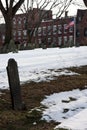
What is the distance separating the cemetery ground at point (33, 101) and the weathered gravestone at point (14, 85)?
0.16 metres

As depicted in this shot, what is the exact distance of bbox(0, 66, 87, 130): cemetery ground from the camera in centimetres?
670

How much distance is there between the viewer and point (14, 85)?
26.8 ft

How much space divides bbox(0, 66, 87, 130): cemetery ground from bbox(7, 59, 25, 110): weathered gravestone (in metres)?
0.16

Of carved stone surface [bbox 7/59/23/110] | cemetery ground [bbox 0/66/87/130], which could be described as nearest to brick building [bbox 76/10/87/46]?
cemetery ground [bbox 0/66/87/130]

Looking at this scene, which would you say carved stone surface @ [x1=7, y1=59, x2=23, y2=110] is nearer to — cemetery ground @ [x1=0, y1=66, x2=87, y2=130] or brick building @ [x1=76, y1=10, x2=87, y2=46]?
cemetery ground @ [x1=0, y1=66, x2=87, y2=130]

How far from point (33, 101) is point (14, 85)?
69 cm

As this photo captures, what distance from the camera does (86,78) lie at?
40.4ft

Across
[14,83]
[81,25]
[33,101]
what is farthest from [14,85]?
[81,25]

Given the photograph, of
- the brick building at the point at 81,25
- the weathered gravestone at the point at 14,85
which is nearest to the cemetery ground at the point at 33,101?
the weathered gravestone at the point at 14,85

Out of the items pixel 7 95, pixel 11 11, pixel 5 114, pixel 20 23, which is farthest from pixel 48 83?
pixel 20 23

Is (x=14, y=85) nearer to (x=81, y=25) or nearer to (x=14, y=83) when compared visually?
(x=14, y=83)

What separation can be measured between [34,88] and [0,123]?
3.62 metres

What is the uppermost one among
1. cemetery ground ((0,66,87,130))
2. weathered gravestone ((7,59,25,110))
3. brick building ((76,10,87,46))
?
weathered gravestone ((7,59,25,110))

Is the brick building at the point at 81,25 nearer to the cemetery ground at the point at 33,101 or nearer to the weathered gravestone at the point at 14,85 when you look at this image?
the cemetery ground at the point at 33,101
